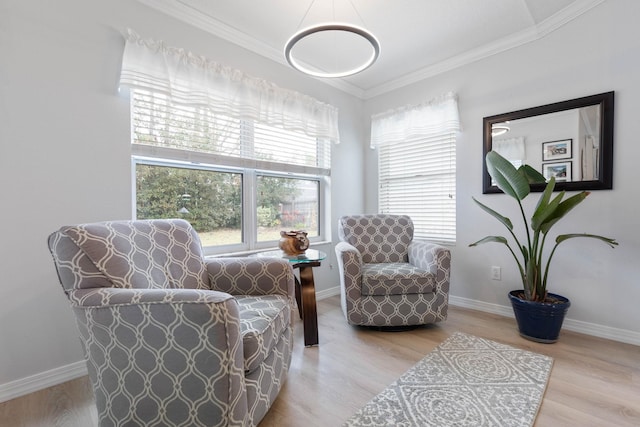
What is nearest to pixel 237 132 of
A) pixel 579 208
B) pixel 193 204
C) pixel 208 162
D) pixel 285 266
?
pixel 208 162

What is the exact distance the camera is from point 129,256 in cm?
133

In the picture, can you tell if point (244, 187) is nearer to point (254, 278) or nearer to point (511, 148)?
point (254, 278)

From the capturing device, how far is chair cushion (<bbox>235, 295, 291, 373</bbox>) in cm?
117

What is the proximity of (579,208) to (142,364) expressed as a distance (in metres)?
2.95

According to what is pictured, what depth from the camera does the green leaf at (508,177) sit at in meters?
2.06

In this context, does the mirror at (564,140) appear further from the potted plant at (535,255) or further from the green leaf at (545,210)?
the green leaf at (545,210)

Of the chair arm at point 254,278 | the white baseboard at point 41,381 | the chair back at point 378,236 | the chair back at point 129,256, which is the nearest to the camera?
the chair back at point 129,256

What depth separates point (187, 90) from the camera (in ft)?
6.82

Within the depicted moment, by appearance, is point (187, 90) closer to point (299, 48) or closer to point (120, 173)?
point (120, 173)

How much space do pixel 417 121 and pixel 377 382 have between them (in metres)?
2.50

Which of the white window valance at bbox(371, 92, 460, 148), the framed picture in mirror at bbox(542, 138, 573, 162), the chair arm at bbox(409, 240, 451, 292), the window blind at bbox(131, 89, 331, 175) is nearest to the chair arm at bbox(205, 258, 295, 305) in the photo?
the window blind at bbox(131, 89, 331, 175)

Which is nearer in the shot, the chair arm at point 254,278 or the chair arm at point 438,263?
the chair arm at point 254,278

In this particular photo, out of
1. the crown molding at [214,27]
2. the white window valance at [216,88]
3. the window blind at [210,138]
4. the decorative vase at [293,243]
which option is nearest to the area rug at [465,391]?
the decorative vase at [293,243]

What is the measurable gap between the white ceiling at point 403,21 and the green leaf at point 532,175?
1152 mm
